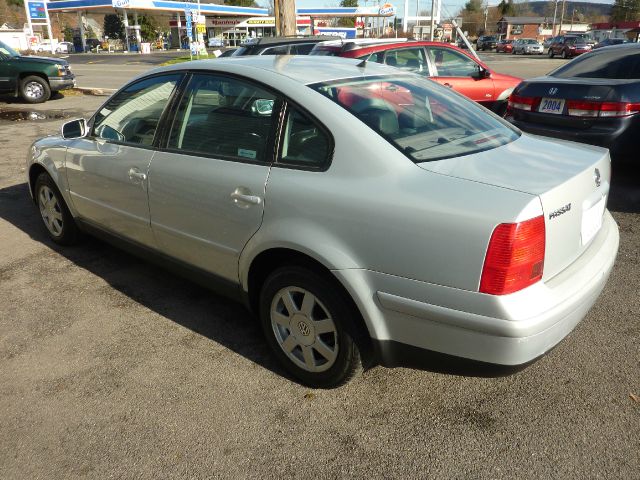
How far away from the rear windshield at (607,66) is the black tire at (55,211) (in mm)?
5474

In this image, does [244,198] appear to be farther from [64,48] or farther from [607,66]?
[64,48]

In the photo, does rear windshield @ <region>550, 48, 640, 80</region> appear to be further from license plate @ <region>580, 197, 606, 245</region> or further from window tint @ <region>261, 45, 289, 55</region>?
window tint @ <region>261, 45, 289, 55</region>

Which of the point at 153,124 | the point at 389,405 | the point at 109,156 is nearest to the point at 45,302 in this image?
the point at 109,156

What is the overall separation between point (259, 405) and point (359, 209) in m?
1.15

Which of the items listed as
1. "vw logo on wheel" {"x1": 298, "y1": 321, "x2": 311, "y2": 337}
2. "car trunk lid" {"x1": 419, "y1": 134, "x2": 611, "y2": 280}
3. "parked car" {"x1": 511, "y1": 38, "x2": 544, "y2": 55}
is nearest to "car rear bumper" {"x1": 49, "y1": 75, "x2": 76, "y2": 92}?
"vw logo on wheel" {"x1": 298, "y1": 321, "x2": 311, "y2": 337}

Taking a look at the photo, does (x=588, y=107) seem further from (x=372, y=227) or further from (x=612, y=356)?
(x=372, y=227)

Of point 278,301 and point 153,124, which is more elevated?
point 153,124

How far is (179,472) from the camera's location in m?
2.35

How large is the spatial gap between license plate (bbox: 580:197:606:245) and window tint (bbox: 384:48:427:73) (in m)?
5.26

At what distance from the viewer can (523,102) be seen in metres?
6.06

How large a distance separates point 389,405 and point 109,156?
8.13 feet

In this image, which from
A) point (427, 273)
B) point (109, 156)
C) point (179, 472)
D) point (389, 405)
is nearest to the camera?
point (427, 273)

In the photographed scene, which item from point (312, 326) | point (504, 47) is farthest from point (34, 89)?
point (504, 47)

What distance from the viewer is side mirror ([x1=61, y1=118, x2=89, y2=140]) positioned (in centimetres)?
412
